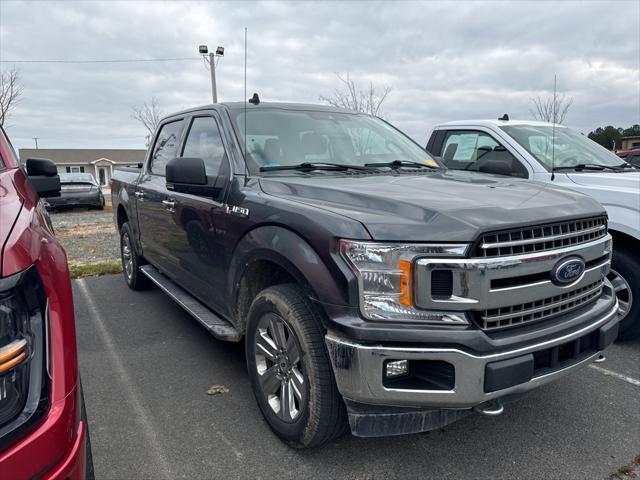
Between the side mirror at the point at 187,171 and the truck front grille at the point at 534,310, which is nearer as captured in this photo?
the truck front grille at the point at 534,310

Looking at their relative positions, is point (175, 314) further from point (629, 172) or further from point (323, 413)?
point (629, 172)

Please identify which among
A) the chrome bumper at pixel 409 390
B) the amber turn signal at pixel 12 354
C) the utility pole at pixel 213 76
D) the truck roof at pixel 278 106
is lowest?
the chrome bumper at pixel 409 390

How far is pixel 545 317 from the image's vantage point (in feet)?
7.55

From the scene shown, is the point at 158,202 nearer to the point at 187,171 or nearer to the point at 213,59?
the point at 187,171

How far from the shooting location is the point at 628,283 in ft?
12.9

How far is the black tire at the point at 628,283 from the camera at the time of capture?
3910 mm

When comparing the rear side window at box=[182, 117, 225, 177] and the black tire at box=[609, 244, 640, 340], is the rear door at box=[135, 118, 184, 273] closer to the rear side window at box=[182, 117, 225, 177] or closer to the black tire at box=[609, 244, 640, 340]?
Result: the rear side window at box=[182, 117, 225, 177]

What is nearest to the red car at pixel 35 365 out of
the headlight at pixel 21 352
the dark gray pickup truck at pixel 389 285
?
the headlight at pixel 21 352

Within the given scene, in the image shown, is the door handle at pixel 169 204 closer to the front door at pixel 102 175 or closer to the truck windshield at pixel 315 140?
the truck windshield at pixel 315 140

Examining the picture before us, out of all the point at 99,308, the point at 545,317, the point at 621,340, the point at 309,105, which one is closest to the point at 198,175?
the point at 309,105

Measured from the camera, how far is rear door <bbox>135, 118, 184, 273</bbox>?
4.20 meters

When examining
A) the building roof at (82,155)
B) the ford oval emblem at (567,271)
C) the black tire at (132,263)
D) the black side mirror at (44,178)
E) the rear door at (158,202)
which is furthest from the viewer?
the building roof at (82,155)

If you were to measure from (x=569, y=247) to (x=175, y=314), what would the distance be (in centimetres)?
386

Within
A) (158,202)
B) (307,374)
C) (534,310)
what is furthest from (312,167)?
(158,202)
